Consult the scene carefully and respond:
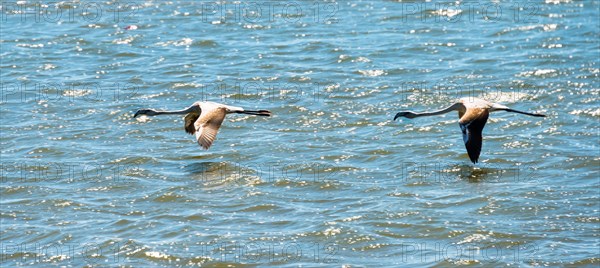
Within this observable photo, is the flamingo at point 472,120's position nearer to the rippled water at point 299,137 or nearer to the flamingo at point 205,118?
the rippled water at point 299,137

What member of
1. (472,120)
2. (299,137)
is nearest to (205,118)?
(299,137)

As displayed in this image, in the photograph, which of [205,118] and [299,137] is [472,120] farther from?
[205,118]

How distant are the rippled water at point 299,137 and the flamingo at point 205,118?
41 centimetres

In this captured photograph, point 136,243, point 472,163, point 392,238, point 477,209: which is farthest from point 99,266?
point 472,163

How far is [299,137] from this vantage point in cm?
1567

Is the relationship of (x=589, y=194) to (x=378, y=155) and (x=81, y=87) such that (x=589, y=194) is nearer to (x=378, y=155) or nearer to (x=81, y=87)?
(x=378, y=155)

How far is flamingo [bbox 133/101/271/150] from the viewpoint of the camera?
45.8 ft

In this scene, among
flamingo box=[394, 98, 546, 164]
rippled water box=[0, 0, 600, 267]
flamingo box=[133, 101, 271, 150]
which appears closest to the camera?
rippled water box=[0, 0, 600, 267]

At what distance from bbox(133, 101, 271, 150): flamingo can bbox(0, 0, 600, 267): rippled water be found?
0.41 metres

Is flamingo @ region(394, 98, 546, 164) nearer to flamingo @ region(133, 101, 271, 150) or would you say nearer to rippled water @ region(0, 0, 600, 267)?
rippled water @ region(0, 0, 600, 267)

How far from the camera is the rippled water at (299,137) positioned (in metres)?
12.0

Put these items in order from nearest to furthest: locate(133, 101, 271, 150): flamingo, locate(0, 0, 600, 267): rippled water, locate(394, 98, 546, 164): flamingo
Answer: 1. locate(0, 0, 600, 267): rippled water
2. locate(394, 98, 546, 164): flamingo
3. locate(133, 101, 271, 150): flamingo

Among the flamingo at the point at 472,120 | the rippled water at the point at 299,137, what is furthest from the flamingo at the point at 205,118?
the flamingo at the point at 472,120

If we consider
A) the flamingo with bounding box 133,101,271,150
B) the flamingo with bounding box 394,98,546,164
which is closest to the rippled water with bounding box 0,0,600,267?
the flamingo with bounding box 133,101,271,150
